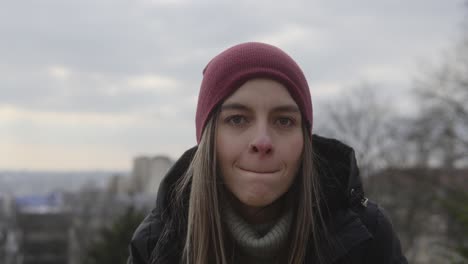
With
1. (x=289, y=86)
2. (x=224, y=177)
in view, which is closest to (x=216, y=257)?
(x=224, y=177)

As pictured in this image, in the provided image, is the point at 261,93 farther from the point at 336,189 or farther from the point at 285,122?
the point at 336,189

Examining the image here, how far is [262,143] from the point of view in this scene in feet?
7.33

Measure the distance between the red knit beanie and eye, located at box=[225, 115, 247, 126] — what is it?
71 millimetres

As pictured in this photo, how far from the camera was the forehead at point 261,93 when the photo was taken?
2295 mm

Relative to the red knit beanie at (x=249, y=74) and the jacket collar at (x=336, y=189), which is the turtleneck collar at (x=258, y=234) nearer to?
the jacket collar at (x=336, y=189)

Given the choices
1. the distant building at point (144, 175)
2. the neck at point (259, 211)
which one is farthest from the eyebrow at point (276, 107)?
the distant building at point (144, 175)

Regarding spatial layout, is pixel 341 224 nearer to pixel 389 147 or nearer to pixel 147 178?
pixel 389 147

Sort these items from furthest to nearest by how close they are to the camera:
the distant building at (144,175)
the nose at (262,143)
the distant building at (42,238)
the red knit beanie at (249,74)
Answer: the distant building at (144,175) → the distant building at (42,238) → the red knit beanie at (249,74) → the nose at (262,143)

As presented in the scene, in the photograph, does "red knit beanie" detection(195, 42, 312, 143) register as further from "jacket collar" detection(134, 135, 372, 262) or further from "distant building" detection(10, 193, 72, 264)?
"distant building" detection(10, 193, 72, 264)

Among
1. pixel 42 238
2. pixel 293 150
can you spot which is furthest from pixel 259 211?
pixel 42 238

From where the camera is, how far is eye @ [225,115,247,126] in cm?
231

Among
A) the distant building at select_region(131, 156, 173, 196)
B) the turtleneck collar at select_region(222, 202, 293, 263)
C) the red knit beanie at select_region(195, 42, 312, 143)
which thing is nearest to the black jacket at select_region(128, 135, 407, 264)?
the turtleneck collar at select_region(222, 202, 293, 263)

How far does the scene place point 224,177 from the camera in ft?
7.82

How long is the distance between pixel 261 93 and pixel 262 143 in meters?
0.17
